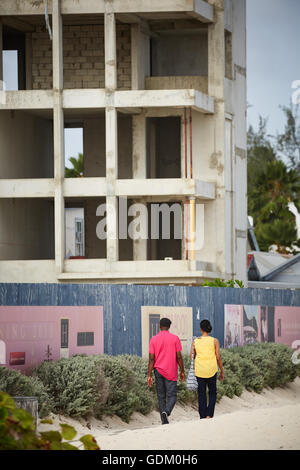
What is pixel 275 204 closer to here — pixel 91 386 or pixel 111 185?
pixel 111 185

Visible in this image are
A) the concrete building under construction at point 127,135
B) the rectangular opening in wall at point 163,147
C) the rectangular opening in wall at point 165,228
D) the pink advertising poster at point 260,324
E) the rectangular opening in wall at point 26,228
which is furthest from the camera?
the rectangular opening in wall at point 163,147

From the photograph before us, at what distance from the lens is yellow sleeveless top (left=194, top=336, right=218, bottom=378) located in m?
15.6

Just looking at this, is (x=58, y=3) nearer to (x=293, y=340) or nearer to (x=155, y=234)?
(x=155, y=234)

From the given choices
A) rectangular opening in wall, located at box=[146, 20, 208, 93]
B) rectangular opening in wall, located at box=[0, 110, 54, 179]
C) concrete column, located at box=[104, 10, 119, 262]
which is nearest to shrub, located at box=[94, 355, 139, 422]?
concrete column, located at box=[104, 10, 119, 262]

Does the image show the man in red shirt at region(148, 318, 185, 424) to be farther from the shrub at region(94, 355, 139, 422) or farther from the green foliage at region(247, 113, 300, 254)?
the green foliage at region(247, 113, 300, 254)

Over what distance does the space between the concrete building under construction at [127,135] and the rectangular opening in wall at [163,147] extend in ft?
0.18

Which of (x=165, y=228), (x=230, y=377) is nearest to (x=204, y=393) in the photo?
(x=230, y=377)

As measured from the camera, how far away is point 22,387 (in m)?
16.0

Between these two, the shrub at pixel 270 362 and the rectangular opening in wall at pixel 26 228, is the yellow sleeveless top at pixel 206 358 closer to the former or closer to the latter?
the shrub at pixel 270 362

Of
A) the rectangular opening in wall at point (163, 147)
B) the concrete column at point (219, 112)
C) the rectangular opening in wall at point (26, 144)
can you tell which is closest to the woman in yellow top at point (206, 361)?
the concrete column at point (219, 112)

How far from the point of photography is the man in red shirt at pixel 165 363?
1571 cm

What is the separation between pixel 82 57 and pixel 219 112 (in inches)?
259
